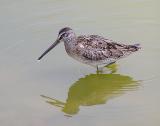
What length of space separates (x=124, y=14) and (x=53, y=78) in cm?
213

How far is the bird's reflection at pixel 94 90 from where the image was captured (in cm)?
722

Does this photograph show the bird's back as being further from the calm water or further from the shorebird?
the calm water

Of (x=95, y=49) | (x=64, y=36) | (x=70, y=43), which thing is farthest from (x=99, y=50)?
(x=64, y=36)

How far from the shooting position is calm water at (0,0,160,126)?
693 centimetres

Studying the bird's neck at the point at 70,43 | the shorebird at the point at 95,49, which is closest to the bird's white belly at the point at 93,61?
the shorebird at the point at 95,49

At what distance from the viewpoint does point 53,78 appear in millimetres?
7777

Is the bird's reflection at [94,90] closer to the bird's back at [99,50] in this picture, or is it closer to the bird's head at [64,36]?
the bird's back at [99,50]

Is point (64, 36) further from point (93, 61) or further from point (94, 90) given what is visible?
point (94, 90)

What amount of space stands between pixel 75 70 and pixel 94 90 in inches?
23.2

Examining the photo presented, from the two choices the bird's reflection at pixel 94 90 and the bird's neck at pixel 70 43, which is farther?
the bird's neck at pixel 70 43

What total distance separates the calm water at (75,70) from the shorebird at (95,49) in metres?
0.23

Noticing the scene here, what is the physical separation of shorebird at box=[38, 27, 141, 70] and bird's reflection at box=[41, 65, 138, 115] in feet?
0.79

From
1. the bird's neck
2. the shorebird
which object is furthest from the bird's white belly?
the bird's neck

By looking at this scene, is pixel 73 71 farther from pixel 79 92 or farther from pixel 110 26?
pixel 110 26
